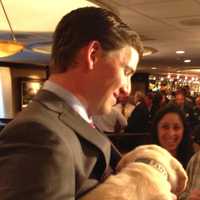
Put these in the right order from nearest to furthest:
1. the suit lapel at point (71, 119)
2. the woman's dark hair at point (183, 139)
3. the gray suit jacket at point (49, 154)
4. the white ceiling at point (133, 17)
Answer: the gray suit jacket at point (49, 154)
the suit lapel at point (71, 119)
the woman's dark hair at point (183, 139)
the white ceiling at point (133, 17)

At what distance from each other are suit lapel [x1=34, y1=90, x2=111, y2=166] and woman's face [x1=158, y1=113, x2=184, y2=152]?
6.06ft

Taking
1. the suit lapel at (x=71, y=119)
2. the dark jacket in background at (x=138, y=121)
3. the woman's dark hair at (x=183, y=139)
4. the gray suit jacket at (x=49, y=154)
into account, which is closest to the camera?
the gray suit jacket at (x=49, y=154)

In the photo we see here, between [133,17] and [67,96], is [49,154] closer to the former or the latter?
[67,96]

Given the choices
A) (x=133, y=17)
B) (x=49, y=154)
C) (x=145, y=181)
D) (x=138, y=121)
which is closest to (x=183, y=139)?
(x=145, y=181)

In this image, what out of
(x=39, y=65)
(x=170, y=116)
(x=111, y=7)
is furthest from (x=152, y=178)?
(x=39, y=65)

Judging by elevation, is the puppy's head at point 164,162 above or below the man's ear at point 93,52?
below

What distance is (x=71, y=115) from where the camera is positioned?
794mm

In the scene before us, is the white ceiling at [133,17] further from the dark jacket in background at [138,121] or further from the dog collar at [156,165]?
the dog collar at [156,165]

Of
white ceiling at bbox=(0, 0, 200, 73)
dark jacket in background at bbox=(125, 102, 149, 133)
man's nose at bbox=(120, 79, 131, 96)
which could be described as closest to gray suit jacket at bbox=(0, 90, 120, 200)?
man's nose at bbox=(120, 79, 131, 96)

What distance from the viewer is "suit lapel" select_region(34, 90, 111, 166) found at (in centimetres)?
78

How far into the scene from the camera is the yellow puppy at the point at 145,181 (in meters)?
0.73

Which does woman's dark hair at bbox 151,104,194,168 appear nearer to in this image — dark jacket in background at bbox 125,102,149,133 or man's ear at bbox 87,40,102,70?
man's ear at bbox 87,40,102,70

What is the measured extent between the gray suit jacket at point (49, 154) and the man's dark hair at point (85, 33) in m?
0.08

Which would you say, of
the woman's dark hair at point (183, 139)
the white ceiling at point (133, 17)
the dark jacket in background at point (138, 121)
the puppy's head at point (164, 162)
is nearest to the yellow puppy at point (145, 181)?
the puppy's head at point (164, 162)
